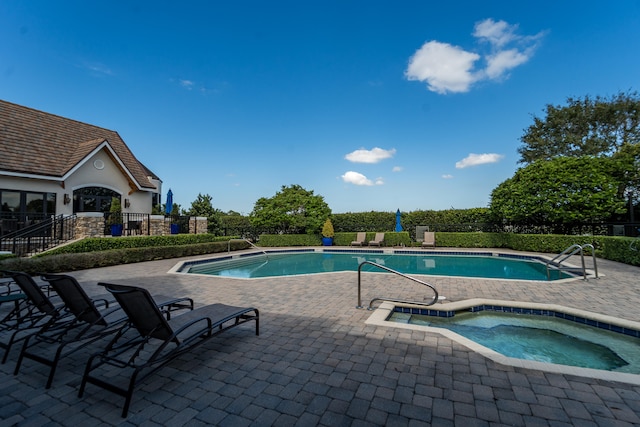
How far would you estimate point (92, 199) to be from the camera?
1644 centimetres

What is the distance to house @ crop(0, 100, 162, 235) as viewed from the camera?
43.6 ft

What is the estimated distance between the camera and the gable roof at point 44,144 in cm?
1362

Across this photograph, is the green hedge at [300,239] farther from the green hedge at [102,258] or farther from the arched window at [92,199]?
the arched window at [92,199]

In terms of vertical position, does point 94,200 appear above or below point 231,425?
above

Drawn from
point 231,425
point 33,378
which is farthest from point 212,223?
point 231,425

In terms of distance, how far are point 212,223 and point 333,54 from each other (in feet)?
47.2

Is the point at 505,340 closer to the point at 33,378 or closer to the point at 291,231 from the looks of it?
the point at 33,378

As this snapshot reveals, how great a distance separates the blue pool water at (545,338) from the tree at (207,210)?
18756mm

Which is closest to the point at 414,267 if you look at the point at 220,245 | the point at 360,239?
the point at 360,239

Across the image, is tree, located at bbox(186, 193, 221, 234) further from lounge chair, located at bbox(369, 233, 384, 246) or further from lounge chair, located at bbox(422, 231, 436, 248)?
lounge chair, located at bbox(422, 231, 436, 248)

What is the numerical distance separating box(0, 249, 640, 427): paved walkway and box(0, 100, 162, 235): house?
13879 mm

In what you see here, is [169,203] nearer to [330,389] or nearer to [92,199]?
[92,199]

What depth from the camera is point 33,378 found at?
3109 mm

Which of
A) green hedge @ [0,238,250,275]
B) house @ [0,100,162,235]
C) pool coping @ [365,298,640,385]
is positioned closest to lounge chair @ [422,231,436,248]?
green hedge @ [0,238,250,275]
